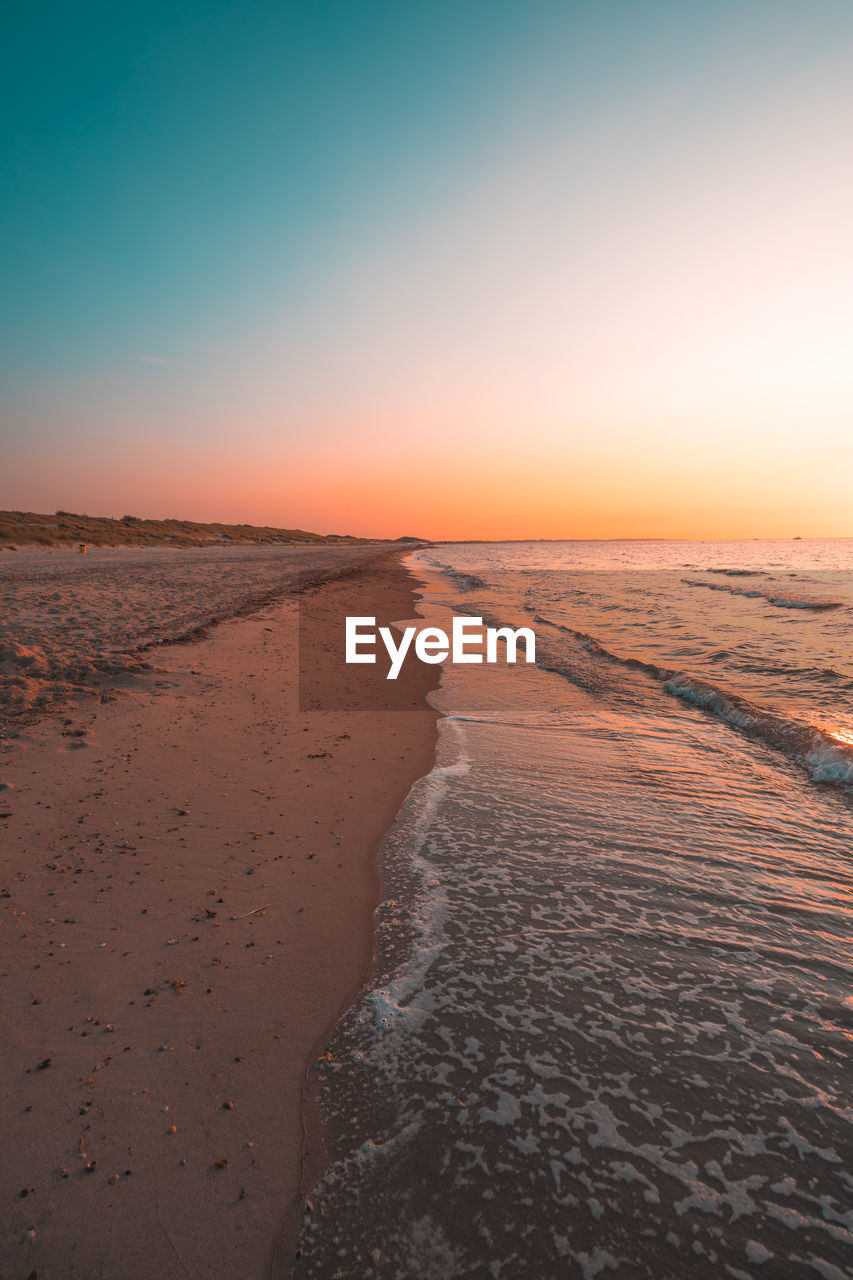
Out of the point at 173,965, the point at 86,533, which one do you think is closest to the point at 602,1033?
the point at 173,965

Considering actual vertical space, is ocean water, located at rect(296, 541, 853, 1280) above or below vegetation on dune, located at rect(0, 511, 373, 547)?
below

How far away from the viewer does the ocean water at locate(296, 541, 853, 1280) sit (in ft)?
7.22

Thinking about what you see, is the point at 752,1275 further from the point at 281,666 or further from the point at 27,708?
the point at 281,666

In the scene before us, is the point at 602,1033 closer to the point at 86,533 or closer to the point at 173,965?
the point at 173,965

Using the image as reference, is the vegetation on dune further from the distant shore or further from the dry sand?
the dry sand

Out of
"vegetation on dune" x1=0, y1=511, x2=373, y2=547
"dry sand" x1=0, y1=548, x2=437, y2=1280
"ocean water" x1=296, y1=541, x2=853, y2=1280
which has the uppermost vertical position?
"vegetation on dune" x1=0, y1=511, x2=373, y2=547

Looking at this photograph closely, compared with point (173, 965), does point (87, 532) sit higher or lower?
higher

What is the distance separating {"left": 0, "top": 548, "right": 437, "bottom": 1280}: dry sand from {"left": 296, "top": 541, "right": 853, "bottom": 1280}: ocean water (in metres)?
0.29

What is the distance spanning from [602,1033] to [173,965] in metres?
2.53

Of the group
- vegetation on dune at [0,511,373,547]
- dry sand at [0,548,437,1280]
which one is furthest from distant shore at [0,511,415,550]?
dry sand at [0,548,437,1280]

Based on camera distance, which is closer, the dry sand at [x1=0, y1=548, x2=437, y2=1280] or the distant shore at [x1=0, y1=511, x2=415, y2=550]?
the dry sand at [x1=0, y1=548, x2=437, y2=1280]

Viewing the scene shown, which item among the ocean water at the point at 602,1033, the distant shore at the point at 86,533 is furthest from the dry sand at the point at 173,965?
the distant shore at the point at 86,533

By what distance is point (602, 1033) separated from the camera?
310 cm

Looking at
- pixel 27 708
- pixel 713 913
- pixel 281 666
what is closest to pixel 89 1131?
pixel 713 913
